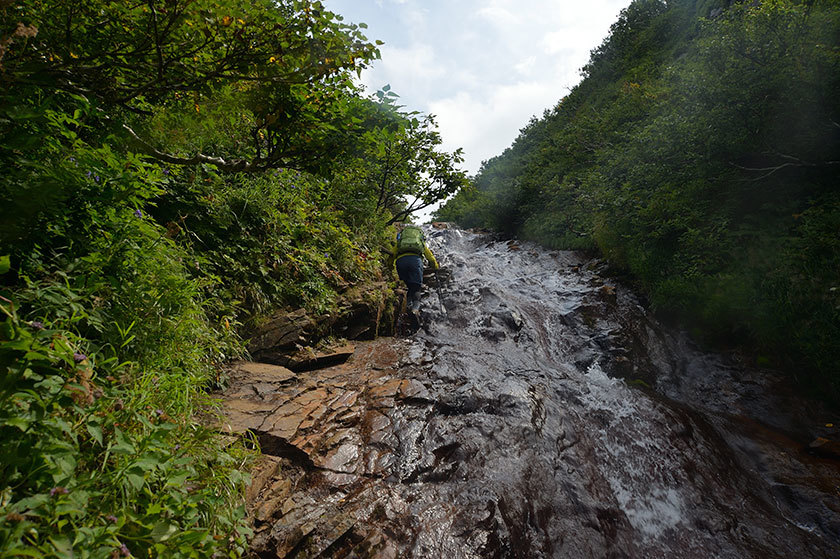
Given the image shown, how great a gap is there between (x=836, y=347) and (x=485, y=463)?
214 inches

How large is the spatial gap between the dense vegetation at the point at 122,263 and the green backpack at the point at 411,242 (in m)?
4.15

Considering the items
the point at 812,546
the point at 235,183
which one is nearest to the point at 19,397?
the point at 235,183

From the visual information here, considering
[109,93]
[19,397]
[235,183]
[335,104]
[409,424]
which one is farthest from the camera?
[235,183]

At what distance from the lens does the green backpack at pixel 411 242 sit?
804 cm

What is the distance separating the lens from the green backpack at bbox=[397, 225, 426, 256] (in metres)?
8.04

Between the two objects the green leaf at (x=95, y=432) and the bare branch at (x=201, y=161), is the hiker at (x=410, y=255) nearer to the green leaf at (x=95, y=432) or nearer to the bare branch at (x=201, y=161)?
the bare branch at (x=201, y=161)

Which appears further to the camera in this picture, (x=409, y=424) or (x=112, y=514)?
(x=409, y=424)

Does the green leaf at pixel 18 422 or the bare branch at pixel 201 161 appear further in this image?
the bare branch at pixel 201 161

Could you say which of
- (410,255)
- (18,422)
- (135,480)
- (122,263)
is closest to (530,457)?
(135,480)

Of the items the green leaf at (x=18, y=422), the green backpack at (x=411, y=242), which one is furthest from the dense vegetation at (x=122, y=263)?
the green backpack at (x=411, y=242)

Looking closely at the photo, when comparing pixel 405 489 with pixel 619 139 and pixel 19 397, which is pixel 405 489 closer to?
pixel 19 397

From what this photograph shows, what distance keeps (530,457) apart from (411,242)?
5351 mm

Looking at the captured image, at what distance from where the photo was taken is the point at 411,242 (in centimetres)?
803

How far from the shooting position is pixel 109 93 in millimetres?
2537
